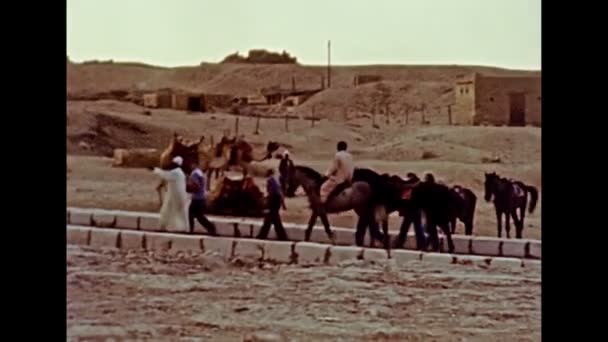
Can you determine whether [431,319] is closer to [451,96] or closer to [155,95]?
[451,96]

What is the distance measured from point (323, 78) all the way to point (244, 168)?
1.21ft

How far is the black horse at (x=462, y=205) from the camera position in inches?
113

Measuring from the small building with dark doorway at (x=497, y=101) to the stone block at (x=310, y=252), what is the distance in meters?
0.56

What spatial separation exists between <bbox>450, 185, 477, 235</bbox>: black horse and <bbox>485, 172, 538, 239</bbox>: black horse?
0.18 ft

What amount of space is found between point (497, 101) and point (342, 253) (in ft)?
2.16

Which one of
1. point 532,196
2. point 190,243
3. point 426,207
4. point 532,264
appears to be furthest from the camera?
point 190,243

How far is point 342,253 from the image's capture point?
2979 millimetres

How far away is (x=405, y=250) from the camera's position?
2.93m

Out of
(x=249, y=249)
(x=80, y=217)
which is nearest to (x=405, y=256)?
(x=249, y=249)

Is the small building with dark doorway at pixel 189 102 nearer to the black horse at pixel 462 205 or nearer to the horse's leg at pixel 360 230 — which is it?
the horse's leg at pixel 360 230

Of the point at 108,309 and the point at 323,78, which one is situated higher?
the point at 323,78

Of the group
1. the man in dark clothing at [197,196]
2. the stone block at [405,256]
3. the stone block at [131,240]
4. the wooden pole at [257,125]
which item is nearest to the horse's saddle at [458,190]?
the stone block at [405,256]

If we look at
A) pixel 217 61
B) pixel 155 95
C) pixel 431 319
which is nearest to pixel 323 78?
pixel 217 61

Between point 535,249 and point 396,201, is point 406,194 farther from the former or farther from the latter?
point 535,249
